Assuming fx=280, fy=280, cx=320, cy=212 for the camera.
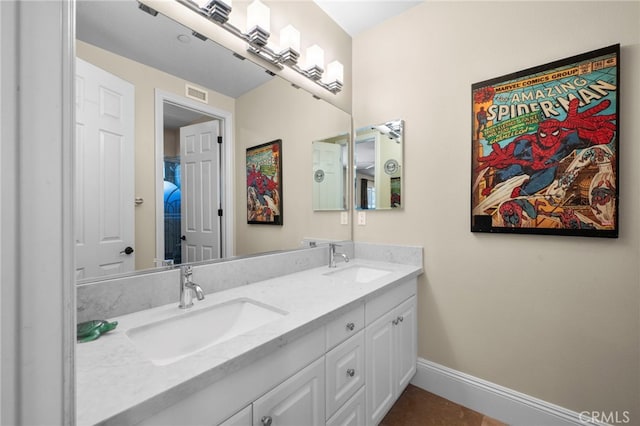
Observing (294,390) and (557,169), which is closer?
(294,390)

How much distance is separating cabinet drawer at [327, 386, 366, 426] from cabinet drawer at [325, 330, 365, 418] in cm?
3

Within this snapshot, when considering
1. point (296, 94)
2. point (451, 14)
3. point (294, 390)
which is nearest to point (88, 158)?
point (294, 390)

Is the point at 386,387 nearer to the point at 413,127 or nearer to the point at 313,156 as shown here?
the point at 313,156

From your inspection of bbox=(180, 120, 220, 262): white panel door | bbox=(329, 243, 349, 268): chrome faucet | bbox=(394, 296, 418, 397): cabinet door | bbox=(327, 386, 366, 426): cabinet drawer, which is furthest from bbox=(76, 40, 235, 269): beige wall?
bbox=(394, 296, 418, 397): cabinet door

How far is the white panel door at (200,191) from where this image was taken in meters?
1.25

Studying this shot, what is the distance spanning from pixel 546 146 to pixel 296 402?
168 cm

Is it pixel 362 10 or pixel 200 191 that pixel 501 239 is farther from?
pixel 362 10

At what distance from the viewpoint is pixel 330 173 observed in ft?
7.03

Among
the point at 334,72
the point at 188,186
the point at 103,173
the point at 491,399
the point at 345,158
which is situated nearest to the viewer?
the point at 103,173

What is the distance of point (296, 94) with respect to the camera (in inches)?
71.8

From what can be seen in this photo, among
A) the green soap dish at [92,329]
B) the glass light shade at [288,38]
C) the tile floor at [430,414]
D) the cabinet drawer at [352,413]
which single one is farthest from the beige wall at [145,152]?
the tile floor at [430,414]

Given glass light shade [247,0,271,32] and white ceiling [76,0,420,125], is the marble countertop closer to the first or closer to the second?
white ceiling [76,0,420,125]

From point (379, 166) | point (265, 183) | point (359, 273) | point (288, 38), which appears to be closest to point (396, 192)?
point (379, 166)

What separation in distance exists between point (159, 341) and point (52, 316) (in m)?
0.77
